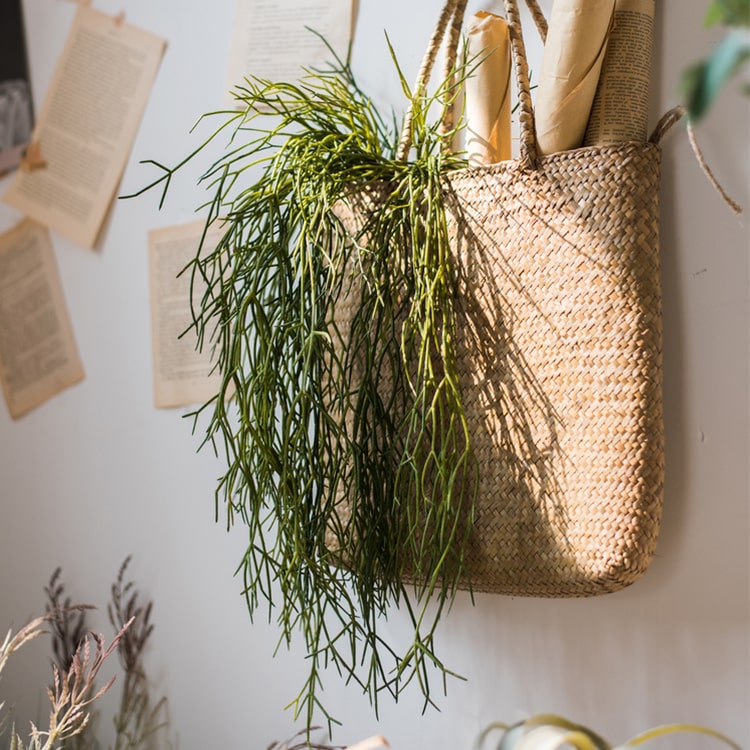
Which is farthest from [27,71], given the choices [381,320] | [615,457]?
[615,457]

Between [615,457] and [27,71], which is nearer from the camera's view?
[615,457]

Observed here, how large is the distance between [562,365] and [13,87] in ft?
3.46

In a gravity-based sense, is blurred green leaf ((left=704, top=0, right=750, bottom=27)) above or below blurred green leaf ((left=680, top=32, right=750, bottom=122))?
above

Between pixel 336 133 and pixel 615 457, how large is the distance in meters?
0.42

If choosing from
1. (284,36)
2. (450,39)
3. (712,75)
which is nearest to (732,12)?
(712,75)

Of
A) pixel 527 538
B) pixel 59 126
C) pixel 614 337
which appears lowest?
pixel 527 538

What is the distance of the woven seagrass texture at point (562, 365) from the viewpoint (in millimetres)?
762

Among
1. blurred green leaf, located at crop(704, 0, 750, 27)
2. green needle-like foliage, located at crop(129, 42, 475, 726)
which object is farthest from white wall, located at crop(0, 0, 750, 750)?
blurred green leaf, located at crop(704, 0, 750, 27)

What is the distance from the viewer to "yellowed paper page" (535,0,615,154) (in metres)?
0.76

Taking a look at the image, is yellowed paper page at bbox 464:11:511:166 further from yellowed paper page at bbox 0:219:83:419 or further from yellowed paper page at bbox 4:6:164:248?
yellowed paper page at bbox 0:219:83:419

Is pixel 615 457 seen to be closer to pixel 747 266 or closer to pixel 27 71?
Answer: pixel 747 266

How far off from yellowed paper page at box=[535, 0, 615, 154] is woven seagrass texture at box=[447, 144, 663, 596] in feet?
0.08

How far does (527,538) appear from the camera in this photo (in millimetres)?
820

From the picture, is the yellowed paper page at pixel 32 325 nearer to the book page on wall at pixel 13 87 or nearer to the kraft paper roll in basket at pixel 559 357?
the book page on wall at pixel 13 87
